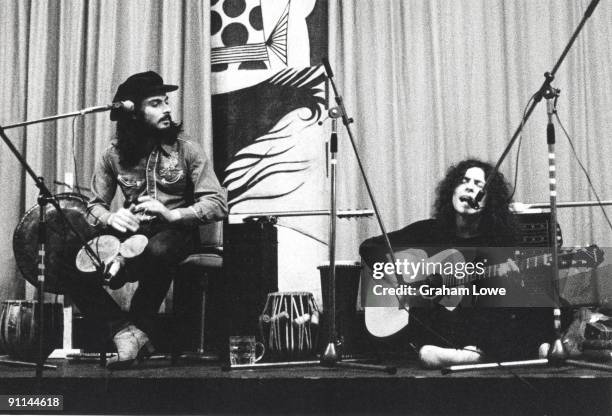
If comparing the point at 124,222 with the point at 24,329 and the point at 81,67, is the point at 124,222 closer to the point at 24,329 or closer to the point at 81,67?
the point at 24,329

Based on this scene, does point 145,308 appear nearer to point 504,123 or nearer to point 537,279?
point 537,279

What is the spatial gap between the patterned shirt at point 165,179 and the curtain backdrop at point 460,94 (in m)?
1.03

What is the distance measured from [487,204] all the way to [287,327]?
1.11 meters

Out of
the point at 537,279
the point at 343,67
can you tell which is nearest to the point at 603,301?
the point at 537,279

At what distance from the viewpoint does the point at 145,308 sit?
3004 mm

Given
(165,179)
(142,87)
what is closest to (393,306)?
(165,179)

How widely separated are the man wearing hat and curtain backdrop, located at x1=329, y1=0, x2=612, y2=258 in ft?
3.51

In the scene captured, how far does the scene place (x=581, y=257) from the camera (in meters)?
2.98

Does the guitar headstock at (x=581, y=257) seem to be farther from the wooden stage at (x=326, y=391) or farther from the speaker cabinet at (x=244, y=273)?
the speaker cabinet at (x=244, y=273)

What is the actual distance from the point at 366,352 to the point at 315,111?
156cm

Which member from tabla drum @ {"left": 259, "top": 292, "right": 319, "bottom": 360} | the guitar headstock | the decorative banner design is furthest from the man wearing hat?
the guitar headstock

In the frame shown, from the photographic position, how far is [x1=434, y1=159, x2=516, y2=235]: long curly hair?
314 cm

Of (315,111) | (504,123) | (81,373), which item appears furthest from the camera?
(315,111)

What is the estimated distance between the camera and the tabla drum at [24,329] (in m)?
3.10
